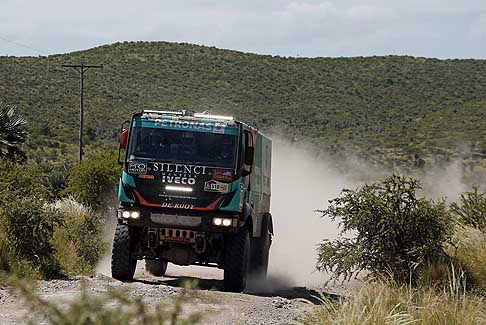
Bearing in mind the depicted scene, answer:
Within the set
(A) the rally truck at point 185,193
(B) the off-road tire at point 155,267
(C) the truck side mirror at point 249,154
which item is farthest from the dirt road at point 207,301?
(C) the truck side mirror at point 249,154

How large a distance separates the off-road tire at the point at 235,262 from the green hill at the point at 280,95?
A: 35590 millimetres

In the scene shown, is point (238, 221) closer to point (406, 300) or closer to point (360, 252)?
point (360, 252)

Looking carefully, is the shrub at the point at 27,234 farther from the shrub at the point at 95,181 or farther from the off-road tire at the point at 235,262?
the shrub at the point at 95,181

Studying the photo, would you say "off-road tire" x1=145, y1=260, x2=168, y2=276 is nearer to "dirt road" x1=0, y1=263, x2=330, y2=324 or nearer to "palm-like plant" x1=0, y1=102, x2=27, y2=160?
"dirt road" x1=0, y1=263, x2=330, y2=324

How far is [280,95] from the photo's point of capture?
71062 mm

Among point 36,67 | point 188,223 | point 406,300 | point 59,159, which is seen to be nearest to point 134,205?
point 188,223

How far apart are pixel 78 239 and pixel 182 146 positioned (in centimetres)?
613

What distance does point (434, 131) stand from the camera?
196 feet

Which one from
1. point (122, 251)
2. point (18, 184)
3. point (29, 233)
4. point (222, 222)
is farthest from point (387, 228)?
point (18, 184)

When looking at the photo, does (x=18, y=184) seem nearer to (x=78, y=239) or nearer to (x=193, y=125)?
(x=78, y=239)

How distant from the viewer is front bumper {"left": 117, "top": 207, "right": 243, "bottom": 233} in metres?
14.9

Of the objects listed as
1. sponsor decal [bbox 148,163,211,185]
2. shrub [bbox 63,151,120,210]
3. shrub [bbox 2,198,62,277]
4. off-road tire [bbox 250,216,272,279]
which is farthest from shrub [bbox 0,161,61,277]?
shrub [bbox 63,151,120,210]

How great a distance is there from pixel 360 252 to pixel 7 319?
6.89 m

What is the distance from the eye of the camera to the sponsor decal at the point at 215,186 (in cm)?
1486
